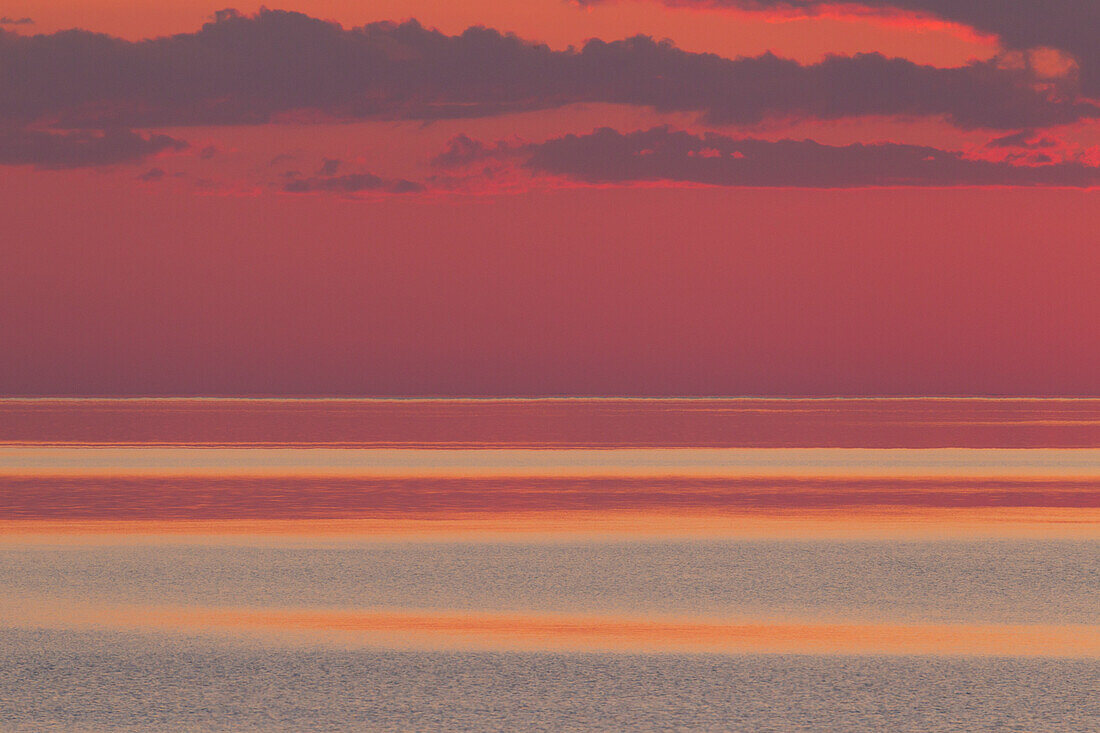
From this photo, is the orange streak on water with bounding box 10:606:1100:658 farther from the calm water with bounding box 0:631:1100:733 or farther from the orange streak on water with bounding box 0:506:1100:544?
the orange streak on water with bounding box 0:506:1100:544

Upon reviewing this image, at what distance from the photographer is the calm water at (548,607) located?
8812 mm

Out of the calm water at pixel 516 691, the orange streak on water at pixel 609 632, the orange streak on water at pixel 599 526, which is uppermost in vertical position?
the orange streak on water at pixel 599 526

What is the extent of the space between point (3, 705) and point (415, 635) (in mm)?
3283

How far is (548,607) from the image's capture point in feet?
40.9

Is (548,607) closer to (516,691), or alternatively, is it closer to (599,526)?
(516,691)

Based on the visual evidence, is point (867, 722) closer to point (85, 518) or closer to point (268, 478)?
point (85, 518)

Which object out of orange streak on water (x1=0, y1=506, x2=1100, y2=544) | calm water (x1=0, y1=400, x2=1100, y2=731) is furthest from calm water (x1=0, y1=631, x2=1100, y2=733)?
orange streak on water (x1=0, y1=506, x2=1100, y2=544)

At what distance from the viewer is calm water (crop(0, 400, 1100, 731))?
8812 mm

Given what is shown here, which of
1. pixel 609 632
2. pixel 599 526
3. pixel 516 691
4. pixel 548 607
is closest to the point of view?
pixel 516 691

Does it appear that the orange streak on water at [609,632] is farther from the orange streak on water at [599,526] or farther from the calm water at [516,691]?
the orange streak on water at [599,526]

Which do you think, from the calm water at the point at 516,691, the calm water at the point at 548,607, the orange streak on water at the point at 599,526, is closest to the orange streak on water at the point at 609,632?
the calm water at the point at 548,607

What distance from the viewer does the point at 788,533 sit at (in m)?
18.6

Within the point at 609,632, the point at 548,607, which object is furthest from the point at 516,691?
the point at 548,607

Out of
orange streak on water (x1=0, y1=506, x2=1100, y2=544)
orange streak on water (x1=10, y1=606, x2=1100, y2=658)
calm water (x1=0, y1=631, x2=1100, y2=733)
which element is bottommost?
calm water (x1=0, y1=631, x2=1100, y2=733)
